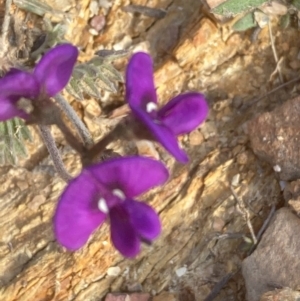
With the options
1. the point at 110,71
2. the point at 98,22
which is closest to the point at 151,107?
the point at 110,71

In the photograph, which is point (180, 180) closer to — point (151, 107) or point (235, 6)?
point (235, 6)

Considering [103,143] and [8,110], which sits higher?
[8,110]

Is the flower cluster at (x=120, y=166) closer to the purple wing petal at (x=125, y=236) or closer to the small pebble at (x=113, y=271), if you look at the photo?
the purple wing petal at (x=125, y=236)

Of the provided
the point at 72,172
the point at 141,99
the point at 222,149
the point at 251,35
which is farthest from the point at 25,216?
the point at 251,35

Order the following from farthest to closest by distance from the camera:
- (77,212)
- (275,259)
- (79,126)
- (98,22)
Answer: (98,22), (275,259), (79,126), (77,212)

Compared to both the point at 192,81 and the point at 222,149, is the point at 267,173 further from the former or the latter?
the point at 192,81

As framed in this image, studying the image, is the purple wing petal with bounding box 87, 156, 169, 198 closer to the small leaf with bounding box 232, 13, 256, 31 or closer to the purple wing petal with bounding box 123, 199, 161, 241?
the purple wing petal with bounding box 123, 199, 161, 241

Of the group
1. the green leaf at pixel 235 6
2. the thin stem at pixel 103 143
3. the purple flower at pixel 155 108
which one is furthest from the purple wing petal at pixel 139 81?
the green leaf at pixel 235 6
